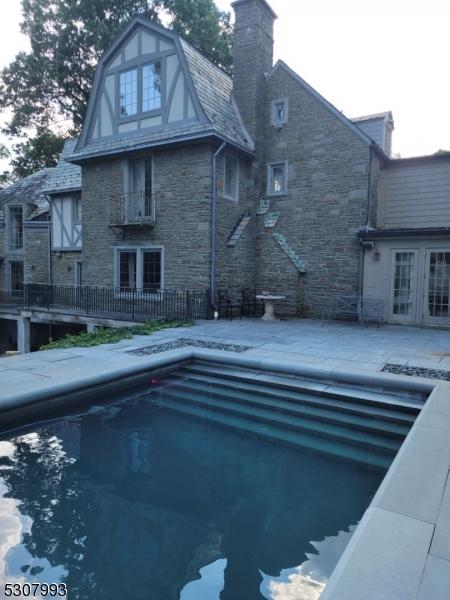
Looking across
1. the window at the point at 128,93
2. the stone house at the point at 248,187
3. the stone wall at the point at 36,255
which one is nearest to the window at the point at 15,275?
the stone wall at the point at 36,255

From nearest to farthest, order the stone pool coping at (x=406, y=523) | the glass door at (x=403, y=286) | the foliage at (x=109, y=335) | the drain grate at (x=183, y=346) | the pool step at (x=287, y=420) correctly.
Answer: the stone pool coping at (x=406, y=523)
the pool step at (x=287, y=420)
the drain grate at (x=183, y=346)
the foliage at (x=109, y=335)
the glass door at (x=403, y=286)

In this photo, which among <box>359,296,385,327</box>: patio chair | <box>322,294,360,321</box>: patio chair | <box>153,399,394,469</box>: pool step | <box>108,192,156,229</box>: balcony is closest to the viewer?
<box>153,399,394,469</box>: pool step

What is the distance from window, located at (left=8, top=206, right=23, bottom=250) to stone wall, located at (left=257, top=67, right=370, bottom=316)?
1335 cm

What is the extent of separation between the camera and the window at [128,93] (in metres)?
13.5

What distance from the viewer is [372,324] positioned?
11344 millimetres

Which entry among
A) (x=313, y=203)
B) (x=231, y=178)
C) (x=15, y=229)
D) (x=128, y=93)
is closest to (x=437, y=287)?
(x=313, y=203)

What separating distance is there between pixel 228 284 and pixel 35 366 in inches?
298

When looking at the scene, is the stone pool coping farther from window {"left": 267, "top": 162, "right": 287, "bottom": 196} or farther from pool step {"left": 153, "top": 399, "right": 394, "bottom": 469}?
window {"left": 267, "top": 162, "right": 287, "bottom": 196}

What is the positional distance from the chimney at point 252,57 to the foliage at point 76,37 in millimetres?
11261

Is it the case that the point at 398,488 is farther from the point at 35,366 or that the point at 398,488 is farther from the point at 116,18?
the point at 116,18

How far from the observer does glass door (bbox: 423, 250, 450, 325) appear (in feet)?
35.1

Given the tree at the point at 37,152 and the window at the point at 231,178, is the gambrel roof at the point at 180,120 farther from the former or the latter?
the tree at the point at 37,152

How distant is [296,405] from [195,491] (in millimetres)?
2140

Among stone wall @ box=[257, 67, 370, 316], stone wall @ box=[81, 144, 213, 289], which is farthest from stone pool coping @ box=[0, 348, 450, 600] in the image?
stone wall @ box=[257, 67, 370, 316]
